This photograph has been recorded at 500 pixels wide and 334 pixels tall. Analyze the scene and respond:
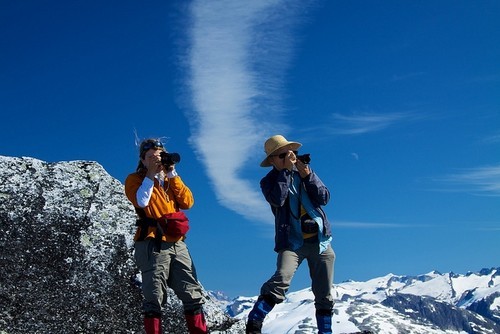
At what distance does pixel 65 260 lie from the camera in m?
Answer: 9.61

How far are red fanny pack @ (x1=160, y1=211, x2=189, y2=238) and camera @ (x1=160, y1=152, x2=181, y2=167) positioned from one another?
2.65 ft

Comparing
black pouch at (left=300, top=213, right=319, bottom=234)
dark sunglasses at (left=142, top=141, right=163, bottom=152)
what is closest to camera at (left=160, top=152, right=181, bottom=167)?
dark sunglasses at (left=142, top=141, right=163, bottom=152)

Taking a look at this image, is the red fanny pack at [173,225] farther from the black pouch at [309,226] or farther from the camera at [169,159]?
the black pouch at [309,226]

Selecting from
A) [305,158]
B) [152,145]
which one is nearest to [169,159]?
[152,145]

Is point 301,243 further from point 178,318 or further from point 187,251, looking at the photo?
point 178,318

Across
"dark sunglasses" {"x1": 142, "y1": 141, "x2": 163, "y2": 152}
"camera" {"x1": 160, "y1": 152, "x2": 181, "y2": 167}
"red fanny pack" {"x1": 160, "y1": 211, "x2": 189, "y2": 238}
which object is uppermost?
"dark sunglasses" {"x1": 142, "y1": 141, "x2": 163, "y2": 152}

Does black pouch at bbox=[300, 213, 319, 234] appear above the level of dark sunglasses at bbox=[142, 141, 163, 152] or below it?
below

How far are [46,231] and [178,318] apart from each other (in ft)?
9.26

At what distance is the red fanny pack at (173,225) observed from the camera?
330 inches

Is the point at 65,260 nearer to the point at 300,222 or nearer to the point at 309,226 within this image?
the point at 300,222

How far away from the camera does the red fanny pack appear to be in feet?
27.5

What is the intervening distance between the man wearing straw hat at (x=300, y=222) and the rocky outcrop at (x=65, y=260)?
81.1 inches

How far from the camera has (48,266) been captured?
31.1 ft

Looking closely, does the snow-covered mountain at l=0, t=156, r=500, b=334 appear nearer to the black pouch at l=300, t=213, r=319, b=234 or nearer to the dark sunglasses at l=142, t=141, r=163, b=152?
the dark sunglasses at l=142, t=141, r=163, b=152
